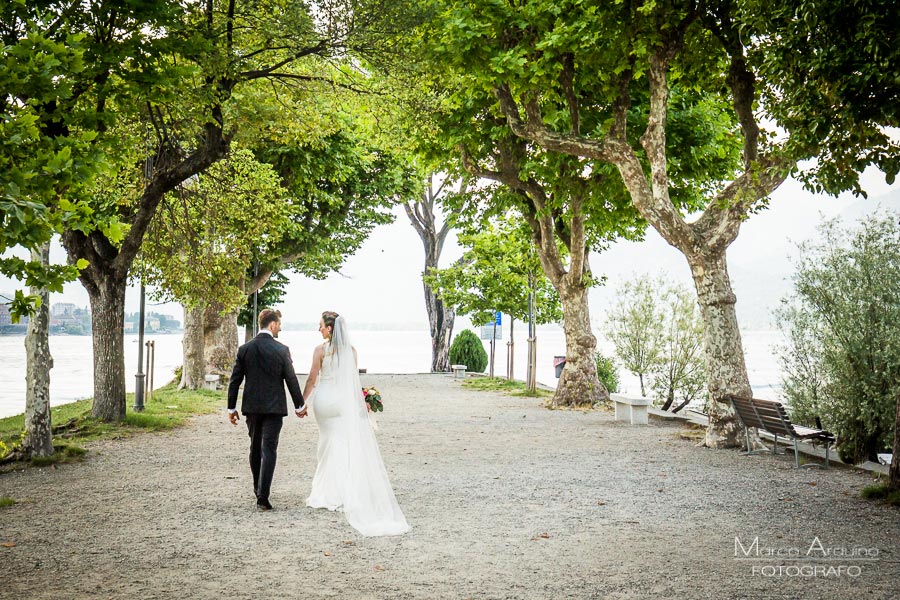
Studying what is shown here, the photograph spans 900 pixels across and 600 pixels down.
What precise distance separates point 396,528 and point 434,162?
1523 centimetres

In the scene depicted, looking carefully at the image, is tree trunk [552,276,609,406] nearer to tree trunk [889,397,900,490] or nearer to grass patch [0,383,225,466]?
grass patch [0,383,225,466]

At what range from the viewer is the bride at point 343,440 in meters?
8.98

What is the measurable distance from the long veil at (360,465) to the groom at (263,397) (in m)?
0.69

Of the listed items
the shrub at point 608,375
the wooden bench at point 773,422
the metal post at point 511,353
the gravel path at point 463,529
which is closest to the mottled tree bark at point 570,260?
the shrub at point 608,375

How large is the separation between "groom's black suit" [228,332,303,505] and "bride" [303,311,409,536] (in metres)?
0.47

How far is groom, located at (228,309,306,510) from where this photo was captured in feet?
29.9

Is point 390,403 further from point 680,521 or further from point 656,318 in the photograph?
point 680,521

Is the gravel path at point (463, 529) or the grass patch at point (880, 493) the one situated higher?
the grass patch at point (880, 493)

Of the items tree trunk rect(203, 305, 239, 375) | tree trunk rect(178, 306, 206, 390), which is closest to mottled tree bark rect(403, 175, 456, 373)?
tree trunk rect(203, 305, 239, 375)

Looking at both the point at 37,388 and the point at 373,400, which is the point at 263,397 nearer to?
the point at 373,400

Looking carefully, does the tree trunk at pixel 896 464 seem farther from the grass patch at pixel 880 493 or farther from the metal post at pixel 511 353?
the metal post at pixel 511 353

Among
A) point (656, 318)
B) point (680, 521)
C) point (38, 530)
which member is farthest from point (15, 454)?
point (656, 318)

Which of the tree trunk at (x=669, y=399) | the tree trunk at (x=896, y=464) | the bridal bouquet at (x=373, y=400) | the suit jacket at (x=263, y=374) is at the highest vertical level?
the suit jacket at (x=263, y=374)

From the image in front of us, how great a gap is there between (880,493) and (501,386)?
69.1 feet
